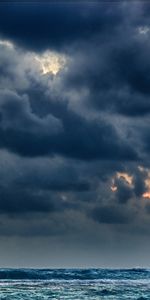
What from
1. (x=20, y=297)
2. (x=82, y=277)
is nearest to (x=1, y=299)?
(x=20, y=297)

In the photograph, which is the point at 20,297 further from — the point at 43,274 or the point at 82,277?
the point at 43,274

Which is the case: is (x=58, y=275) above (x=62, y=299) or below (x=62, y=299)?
above

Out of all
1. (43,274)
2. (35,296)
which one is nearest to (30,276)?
(43,274)

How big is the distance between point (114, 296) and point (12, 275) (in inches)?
2101

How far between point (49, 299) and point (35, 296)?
2.89 m

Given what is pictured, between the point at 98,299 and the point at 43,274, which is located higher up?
A: the point at 43,274

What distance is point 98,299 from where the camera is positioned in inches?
1427

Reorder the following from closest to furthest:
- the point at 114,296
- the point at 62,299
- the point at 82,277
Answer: the point at 62,299, the point at 114,296, the point at 82,277

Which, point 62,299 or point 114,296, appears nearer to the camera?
point 62,299

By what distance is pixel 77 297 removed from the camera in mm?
38125

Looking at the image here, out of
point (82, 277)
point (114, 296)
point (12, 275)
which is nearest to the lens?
point (114, 296)

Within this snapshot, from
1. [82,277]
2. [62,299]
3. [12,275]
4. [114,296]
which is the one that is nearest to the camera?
[62,299]

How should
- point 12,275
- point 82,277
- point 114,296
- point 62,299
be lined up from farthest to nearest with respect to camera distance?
point 12,275 < point 82,277 < point 114,296 < point 62,299

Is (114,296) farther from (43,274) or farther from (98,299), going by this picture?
(43,274)
